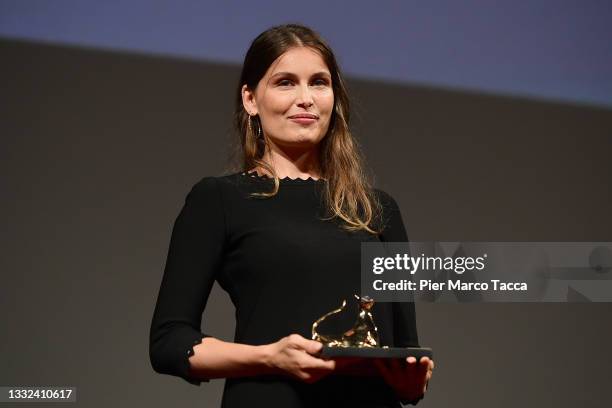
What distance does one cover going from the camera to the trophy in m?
0.96

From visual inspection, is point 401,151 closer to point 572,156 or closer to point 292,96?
point 572,156

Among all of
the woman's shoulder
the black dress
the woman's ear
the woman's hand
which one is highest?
the woman's ear

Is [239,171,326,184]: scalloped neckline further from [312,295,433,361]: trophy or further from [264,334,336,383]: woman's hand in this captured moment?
[264,334,336,383]: woman's hand

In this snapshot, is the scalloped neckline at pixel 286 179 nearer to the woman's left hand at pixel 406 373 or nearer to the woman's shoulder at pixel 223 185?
the woman's shoulder at pixel 223 185

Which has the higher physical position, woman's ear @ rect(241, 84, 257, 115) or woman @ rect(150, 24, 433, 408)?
woman's ear @ rect(241, 84, 257, 115)

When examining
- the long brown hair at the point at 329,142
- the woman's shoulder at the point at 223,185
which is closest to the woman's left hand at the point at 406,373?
the long brown hair at the point at 329,142

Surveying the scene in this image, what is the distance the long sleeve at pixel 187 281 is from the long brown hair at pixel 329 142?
98mm

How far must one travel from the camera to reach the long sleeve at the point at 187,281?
1.08 m

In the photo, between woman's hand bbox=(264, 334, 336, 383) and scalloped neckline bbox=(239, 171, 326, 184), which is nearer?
woman's hand bbox=(264, 334, 336, 383)

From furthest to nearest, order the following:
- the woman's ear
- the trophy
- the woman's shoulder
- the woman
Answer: the woman's ear < the woman's shoulder < the woman < the trophy

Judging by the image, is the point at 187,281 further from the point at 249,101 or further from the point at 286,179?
the point at 249,101

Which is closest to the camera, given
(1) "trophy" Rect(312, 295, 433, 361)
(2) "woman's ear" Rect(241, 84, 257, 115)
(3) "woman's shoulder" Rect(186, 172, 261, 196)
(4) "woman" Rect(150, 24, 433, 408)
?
(1) "trophy" Rect(312, 295, 433, 361)

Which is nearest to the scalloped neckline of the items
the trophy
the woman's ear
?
the woman's ear

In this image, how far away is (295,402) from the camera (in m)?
1.08
